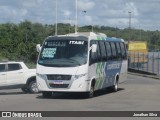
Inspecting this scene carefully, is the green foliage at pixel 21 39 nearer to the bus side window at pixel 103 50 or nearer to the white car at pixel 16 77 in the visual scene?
the white car at pixel 16 77

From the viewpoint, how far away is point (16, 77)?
27.9 meters

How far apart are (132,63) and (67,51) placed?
1874 inches

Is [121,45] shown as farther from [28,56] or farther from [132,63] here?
[28,56]

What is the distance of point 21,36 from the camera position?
9338 centimetres

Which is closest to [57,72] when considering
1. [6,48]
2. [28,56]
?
[28,56]

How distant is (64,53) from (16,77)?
14.9ft

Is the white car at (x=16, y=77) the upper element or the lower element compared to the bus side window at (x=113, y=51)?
lower

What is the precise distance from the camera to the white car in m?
27.8

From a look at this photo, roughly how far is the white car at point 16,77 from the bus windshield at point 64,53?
3.65m

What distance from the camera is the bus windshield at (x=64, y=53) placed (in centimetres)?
2408

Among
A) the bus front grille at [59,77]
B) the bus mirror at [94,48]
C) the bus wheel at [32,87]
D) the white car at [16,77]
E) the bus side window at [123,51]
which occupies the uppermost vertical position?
the bus mirror at [94,48]

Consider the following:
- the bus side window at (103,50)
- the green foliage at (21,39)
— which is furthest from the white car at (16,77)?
the green foliage at (21,39)

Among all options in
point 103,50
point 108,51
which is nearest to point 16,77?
point 103,50

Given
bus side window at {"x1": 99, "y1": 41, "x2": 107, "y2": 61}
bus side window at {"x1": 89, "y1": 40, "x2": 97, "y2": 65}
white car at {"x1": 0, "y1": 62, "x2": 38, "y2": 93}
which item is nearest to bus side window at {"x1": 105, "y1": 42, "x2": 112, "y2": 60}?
bus side window at {"x1": 99, "y1": 41, "x2": 107, "y2": 61}
